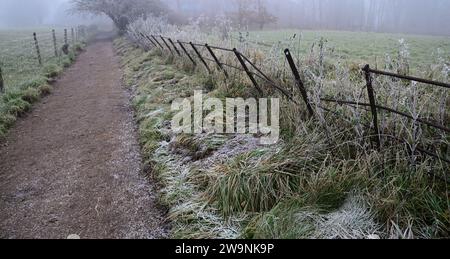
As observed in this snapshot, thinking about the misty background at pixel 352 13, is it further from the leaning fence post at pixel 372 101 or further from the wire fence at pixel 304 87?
the leaning fence post at pixel 372 101

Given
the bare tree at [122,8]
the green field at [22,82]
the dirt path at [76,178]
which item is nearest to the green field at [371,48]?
the dirt path at [76,178]

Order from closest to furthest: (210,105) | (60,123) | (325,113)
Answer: (325,113) → (210,105) → (60,123)

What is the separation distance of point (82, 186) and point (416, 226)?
3848mm

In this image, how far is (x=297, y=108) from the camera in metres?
4.60

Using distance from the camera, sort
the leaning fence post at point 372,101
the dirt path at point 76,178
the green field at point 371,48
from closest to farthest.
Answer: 1. the leaning fence post at point 372,101
2. the dirt path at point 76,178
3. the green field at point 371,48

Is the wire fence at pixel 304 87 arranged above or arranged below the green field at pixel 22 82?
above

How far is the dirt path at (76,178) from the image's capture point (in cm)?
387

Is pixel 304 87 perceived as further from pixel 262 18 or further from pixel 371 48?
pixel 262 18

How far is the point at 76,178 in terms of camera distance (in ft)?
16.2

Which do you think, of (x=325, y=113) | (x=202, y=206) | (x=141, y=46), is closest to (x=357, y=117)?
(x=325, y=113)

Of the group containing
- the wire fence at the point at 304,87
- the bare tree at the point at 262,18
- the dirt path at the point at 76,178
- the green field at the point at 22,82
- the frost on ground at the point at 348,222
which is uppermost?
the bare tree at the point at 262,18

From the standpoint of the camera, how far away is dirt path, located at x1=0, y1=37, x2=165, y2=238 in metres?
3.87
